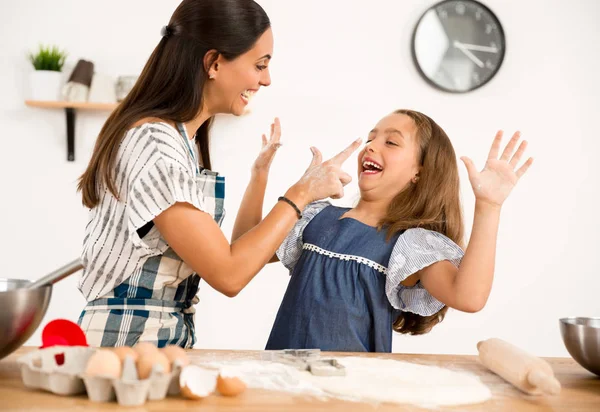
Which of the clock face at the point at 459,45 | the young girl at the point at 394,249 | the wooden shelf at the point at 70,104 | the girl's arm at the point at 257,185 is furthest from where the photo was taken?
the clock face at the point at 459,45

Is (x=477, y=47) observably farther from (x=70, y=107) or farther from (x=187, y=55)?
(x=187, y=55)

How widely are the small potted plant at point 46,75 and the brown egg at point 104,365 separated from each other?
2254mm

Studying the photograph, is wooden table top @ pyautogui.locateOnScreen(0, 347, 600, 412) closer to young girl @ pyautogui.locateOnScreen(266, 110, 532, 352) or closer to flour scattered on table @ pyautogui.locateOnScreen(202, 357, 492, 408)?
flour scattered on table @ pyautogui.locateOnScreen(202, 357, 492, 408)

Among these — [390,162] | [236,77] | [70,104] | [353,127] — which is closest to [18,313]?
[236,77]

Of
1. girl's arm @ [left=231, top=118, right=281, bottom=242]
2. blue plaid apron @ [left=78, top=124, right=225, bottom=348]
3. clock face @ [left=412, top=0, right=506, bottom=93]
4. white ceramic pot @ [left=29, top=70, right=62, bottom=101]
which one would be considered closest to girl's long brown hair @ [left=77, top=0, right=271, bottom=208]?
blue plaid apron @ [left=78, top=124, right=225, bottom=348]

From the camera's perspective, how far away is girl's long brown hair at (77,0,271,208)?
135 cm

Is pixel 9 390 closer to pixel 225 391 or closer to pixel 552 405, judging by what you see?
pixel 225 391

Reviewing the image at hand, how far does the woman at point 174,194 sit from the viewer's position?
1.20 m

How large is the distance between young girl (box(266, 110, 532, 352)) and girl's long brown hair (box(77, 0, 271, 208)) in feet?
1.54

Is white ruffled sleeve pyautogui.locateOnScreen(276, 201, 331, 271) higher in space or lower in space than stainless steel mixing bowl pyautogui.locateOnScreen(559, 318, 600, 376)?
higher

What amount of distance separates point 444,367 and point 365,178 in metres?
0.67

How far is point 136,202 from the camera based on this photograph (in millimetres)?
1200

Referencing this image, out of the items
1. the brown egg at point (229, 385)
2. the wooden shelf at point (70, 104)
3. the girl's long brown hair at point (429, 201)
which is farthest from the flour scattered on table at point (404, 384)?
the wooden shelf at point (70, 104)

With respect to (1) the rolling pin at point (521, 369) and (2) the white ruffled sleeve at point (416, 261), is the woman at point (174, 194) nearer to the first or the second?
(2) the white ruffled sleeve at point (416, 261)
